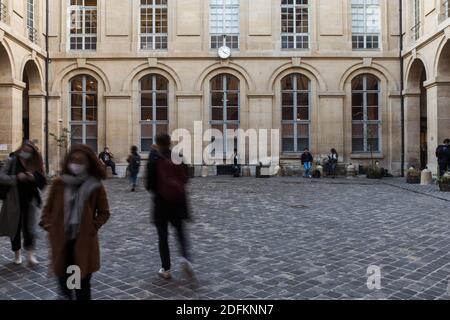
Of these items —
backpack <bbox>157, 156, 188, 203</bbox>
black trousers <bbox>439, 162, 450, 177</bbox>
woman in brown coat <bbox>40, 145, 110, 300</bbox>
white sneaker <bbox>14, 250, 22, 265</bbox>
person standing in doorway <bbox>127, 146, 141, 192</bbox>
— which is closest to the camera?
woman in brown coat <bbox>40, 145, 110, 300</bbox>

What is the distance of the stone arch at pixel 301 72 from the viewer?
81.5ft

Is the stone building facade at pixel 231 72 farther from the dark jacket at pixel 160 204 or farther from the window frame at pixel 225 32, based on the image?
the dark jacket at pixel 160 204

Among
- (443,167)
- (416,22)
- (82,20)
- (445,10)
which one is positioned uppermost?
(82,20)

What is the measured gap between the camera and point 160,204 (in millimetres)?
5242

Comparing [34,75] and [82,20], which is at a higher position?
[82,20]

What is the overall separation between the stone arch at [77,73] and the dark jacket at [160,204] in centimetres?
2079

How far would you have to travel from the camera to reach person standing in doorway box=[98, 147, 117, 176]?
22.9 meters

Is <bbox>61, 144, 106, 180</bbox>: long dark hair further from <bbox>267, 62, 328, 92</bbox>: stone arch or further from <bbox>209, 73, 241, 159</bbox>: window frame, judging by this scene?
<bbox>267, 62, 328, 92</bbox>: stone arch

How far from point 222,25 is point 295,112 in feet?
20.6

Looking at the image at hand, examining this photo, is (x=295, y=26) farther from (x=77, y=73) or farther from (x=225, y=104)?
(x=77, y=73)

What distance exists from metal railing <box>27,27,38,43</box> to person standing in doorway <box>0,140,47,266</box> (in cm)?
1932

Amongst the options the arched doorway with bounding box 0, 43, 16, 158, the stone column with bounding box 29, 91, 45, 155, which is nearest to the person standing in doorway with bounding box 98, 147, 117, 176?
the stone column with bounding box 29, 91, 45, 155

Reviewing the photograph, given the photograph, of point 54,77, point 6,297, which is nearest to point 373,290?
point 6,297

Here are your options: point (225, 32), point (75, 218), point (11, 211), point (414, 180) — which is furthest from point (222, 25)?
point (75, 218)
